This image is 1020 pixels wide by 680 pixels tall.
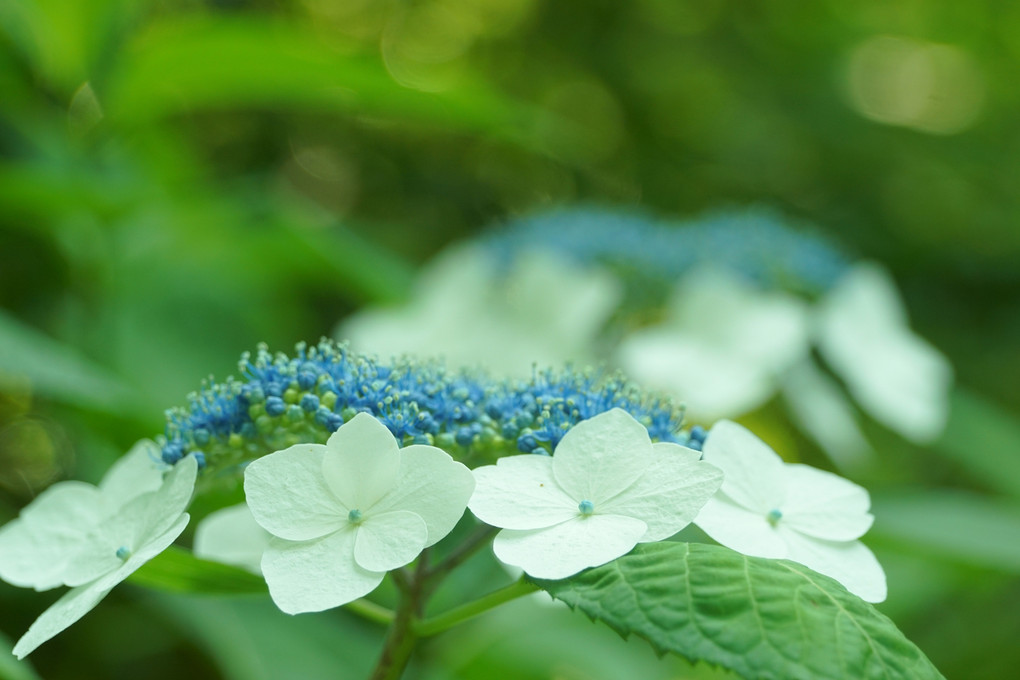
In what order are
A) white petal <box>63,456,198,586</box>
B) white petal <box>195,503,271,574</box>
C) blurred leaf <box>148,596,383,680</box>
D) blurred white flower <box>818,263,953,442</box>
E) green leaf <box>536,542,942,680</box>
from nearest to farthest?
green leaf <box>536,542,942,680</box>, white petal <box>63,456,198,586</box>, white petal <box>195,503,271,574</box>, blurred leaf <box>148,596,383,680</box>, blurred white flower <box>818,263,953,442</box>

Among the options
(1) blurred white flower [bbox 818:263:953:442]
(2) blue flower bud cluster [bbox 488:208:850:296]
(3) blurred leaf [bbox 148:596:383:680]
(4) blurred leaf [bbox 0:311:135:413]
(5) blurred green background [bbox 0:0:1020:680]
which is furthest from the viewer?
(2) blue flower bud cluster [bbox 488:208:850:296]

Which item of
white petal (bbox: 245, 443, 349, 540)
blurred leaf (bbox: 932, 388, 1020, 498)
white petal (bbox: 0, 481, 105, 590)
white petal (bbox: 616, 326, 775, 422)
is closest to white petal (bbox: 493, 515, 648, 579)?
white petal (bbox: 245, 443, 349, 540)

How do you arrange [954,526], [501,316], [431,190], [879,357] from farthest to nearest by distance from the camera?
1. [431,190]
2. [501,316]
3. [879,357]
4. [954,526]

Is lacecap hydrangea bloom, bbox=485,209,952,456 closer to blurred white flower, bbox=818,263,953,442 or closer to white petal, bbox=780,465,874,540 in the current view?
blurred white flower, bbox=818,263,953,442

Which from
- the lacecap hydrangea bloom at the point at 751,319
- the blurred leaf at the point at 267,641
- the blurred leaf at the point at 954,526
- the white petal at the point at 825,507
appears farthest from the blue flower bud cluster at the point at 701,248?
the white petal at the point at 825,507

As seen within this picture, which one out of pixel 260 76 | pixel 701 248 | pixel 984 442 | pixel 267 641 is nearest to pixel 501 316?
pixel 701 248

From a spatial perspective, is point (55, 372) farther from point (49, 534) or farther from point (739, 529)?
point (739, 529)

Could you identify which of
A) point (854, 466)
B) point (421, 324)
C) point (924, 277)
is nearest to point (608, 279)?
point (421, 324)

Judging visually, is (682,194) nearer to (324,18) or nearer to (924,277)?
(924,277)

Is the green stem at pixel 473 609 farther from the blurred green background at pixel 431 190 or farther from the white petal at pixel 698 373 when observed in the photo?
the white petal at pixel 698 373
